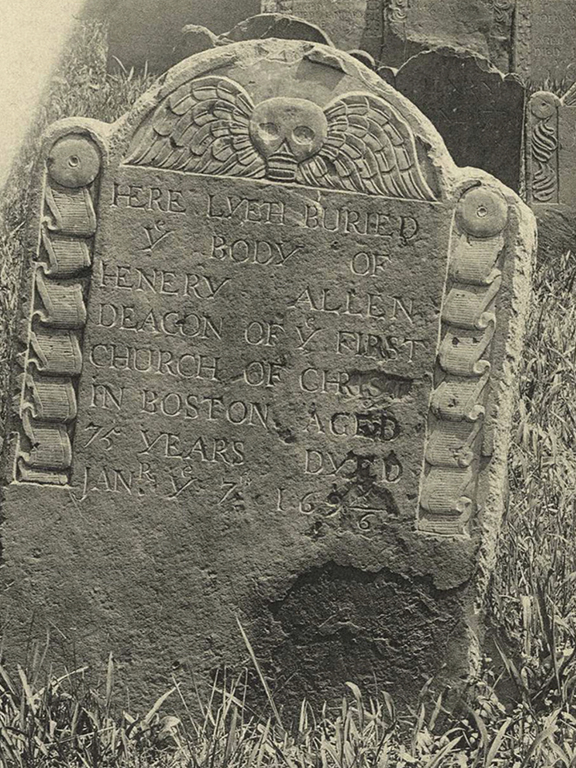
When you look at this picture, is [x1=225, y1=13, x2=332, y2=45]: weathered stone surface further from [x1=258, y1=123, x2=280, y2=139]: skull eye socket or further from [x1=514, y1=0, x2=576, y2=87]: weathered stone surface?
[x1=258, y1=123, x2=280, y2=139]: skull eye socket

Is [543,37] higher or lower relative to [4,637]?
higher

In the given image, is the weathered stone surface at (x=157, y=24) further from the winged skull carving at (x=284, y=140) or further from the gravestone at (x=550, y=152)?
the winged skull carving at (x=284, y=140)

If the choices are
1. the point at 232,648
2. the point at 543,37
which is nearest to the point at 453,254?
the point at 232,648

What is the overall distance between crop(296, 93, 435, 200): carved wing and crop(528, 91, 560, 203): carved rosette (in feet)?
14.7

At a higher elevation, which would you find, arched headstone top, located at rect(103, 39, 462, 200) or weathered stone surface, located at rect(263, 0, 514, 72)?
weathered stone surface, located at rect(263, 0, 514, 72)

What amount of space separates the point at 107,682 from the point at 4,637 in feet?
1.19

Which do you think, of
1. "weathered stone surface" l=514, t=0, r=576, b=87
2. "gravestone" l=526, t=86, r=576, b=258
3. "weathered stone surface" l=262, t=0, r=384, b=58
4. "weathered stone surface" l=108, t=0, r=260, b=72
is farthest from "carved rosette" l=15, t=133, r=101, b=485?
"weathered stone surface" l=514, t=0, r=576, b=87

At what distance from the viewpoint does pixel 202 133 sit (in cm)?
318

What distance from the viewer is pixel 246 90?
3170 millimetres

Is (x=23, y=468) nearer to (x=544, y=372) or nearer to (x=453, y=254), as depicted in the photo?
(x=453, y=254)

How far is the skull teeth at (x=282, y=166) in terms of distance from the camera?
317 cm

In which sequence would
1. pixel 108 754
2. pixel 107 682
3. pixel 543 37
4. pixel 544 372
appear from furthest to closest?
pixel 543 37 → pixel 544 372 → pixel 107 682 → pixel 108 754

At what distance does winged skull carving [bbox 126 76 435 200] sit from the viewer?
315 cm

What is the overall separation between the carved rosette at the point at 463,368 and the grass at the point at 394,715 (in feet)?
1.23
